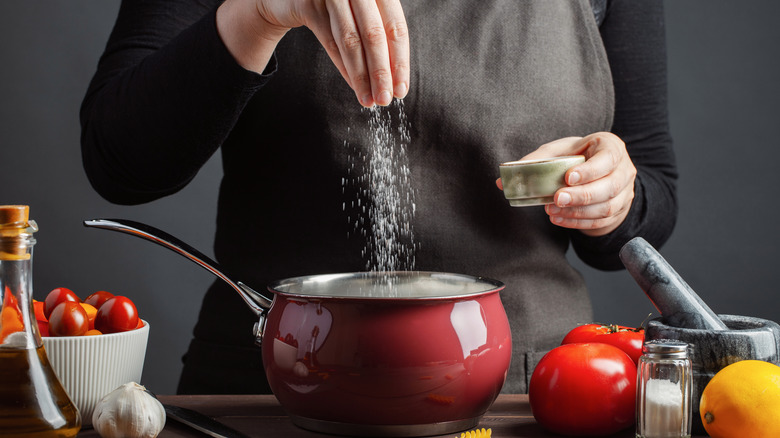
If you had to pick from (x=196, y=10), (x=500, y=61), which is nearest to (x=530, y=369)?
Result: (x=500, y=61)

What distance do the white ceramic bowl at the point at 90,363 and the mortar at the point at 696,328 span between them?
50cm

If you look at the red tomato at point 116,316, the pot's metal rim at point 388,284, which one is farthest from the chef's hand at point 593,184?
the red tomato at point 116,316

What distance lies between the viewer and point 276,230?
4.01 feet

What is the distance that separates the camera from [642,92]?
1.40m

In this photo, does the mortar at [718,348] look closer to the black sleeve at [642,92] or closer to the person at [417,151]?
the person at [417,151]

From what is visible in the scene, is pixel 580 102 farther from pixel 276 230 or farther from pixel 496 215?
pixel 276 230

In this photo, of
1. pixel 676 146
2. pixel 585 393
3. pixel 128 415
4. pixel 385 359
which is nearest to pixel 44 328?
pixel 128 415

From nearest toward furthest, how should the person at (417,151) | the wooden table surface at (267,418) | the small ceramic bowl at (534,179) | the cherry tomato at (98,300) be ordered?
the wooden table surface at (267,418) < the cherry tomato at (98,300) < the small ceramic bowl at (534,179) < the person at (417,151)

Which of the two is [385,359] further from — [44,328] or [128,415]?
[44,328]

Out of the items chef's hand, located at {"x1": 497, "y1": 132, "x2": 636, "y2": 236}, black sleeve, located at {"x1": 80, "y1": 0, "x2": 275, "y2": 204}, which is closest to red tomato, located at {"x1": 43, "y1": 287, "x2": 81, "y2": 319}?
black sleeve, located at {"x1": 80, "y1": 0, "x2": 275, "y2": 204}

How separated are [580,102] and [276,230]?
53 cm

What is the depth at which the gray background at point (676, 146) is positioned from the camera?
7.70 feet

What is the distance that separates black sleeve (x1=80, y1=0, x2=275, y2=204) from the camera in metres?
1.02

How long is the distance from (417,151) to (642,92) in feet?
1.50
